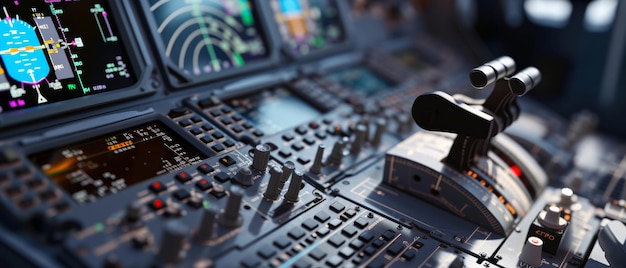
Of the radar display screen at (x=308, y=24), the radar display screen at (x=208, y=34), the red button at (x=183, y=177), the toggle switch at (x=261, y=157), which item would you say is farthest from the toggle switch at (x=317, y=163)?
the radar display screen at (x=308, y=24)

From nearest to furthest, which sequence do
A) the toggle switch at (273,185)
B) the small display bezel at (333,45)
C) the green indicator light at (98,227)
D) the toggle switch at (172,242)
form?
the toggle switch at (172,242) → the green indicator light at (98,227) → the toggle switch at (273,185) → the small display bezel at (333,45)

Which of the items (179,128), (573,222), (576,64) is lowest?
(573,222)

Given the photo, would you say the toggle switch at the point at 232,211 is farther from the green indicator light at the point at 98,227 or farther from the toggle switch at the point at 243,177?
the green indicator light at the point at 98,227

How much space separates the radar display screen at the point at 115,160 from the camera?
1.94 metres

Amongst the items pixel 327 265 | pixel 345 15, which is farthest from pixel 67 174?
pixel 345 15

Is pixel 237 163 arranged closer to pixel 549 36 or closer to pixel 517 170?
pixel 517 170

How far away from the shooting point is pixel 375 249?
6.61 ft

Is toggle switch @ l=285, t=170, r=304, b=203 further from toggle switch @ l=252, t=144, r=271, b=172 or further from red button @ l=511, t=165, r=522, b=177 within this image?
red button @ l=511, t=165, r=522, b=177

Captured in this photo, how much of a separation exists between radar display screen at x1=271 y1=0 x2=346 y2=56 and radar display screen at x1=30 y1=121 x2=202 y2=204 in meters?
1.40

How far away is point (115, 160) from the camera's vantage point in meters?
2.13

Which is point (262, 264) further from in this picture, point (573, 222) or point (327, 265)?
point (573, 222)

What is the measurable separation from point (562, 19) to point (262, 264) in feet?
12.3

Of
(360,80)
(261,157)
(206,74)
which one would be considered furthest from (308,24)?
(261,157)

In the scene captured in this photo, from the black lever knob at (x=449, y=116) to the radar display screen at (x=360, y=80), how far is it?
1.21m
